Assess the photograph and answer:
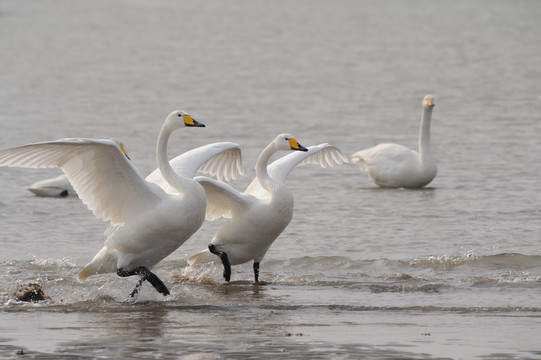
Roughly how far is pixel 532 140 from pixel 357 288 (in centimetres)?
1037

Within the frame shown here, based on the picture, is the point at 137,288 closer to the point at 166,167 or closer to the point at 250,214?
the point at 166,167

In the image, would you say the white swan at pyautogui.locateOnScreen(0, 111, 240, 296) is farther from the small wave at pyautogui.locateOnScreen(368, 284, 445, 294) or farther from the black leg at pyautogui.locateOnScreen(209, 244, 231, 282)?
the small wave at pyautogui.locateOnScreen(368, 284, 445, 294)

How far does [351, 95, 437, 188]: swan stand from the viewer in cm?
1612

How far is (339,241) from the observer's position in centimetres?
1270

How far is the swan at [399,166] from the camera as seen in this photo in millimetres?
16125

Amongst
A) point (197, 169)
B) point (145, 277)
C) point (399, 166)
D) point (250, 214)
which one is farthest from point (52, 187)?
point (145, 277)

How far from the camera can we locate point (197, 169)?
428 inches

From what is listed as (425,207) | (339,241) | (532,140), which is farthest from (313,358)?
(532,140)

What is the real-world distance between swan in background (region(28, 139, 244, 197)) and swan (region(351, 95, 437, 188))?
399cm

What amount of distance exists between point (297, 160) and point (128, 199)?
94.1 inches

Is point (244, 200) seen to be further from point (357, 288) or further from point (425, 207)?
point (425, 207)

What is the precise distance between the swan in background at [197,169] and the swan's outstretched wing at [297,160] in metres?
0.42

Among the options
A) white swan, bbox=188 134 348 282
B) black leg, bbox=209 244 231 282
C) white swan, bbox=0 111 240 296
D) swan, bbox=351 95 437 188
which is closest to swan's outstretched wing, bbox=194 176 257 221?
white swan, bbox=188 134 348 282

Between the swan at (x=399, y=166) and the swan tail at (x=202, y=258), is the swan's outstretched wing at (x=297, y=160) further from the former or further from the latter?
the swan at (x=399, y=166)
